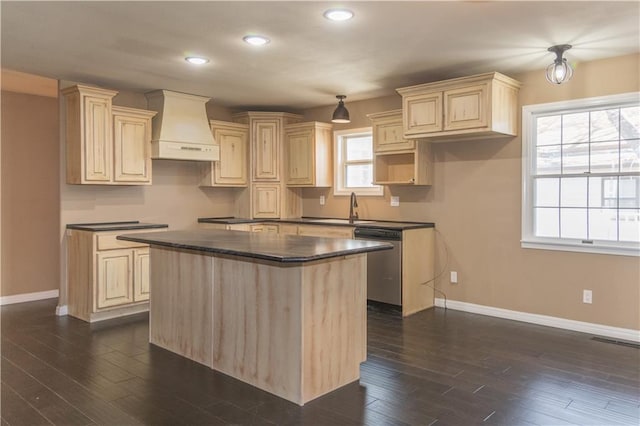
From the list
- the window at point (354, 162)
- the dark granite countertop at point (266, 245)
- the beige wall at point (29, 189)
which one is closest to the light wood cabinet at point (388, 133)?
the window at point (354, 162)

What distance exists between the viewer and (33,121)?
227 inches

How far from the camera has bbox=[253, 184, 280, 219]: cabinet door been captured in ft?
21.2

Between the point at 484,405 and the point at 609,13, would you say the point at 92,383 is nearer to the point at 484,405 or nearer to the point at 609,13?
the point at 484,405

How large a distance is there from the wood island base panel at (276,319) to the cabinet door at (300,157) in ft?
9.61

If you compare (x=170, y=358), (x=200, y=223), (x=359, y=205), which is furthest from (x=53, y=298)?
(x=359, y=205)

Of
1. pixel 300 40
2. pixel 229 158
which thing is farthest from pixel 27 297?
pixel 300 40

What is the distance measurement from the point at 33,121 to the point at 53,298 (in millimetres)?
2169

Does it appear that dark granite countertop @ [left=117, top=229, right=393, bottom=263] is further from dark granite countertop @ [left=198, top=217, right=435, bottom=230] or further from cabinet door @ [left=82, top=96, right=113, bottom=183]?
dark granite countertop @ [left=198, top=217, right=435, bottom=230]

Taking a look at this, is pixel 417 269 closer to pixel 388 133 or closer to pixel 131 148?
pixel 388 133

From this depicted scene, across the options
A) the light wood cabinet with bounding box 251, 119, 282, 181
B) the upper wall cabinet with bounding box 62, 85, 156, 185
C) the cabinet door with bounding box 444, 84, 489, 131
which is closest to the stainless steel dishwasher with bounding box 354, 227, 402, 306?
the cabinet door with bounding box 444, 84, 489, 131

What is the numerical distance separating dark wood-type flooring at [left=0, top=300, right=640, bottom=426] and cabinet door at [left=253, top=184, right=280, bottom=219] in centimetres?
252

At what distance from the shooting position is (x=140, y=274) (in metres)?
5.06

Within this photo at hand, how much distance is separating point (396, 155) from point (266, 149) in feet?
6.01

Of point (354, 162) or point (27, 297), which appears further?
point (354, 162)
